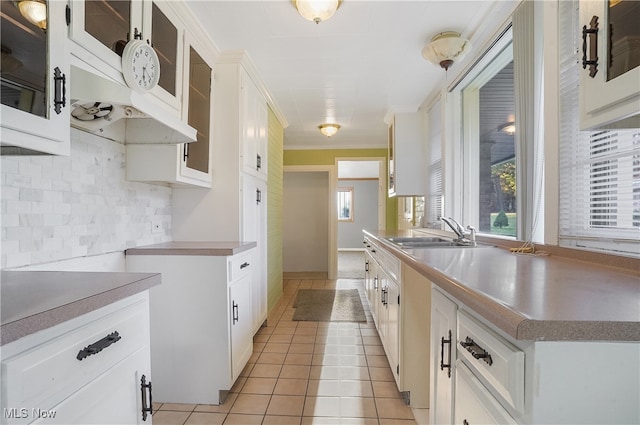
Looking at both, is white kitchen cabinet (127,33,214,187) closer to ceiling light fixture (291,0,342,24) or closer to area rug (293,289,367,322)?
ceiling light fixture (291,0,342,24)

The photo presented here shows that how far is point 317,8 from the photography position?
172 centimetres

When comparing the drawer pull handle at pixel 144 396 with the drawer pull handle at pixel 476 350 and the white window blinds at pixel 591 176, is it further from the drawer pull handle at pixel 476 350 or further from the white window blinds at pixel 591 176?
the white window blinds at pixel 591 176

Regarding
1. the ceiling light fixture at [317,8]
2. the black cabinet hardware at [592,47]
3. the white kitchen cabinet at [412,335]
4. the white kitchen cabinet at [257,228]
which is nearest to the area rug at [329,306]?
the white kitchen cabinet at [257,228]

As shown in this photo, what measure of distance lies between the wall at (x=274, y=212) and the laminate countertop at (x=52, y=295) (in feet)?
8.07

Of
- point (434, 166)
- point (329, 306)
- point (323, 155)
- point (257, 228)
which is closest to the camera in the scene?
point (257, 228)

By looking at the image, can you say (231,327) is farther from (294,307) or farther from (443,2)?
(443,2)

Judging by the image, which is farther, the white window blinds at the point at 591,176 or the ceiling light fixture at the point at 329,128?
the ceiling light fixture at the point at 329,128

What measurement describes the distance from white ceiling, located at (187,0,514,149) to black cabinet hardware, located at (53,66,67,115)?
117cm

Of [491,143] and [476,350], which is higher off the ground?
[491,143]

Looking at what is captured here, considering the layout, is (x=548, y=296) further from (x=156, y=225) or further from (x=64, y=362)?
(x=156, y=225)

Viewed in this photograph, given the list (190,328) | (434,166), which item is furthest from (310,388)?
(434,166)

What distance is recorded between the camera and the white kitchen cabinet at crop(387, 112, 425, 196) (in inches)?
142

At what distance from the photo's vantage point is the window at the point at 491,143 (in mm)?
2086

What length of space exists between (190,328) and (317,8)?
2.06 metres
